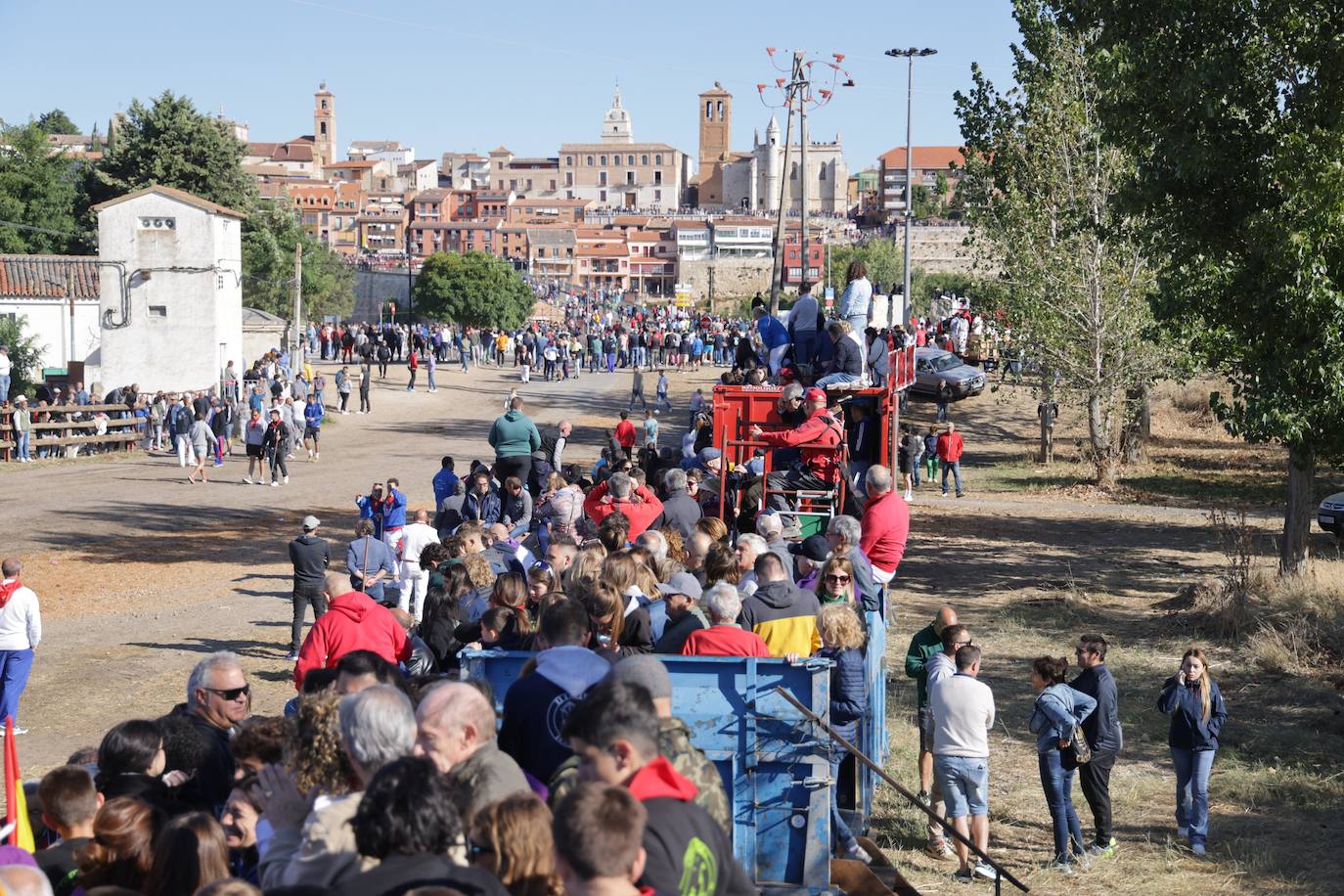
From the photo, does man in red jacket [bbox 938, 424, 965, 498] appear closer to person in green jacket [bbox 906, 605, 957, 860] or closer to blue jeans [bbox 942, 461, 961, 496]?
blue jeans [bbox 942, 461, 961, 496]

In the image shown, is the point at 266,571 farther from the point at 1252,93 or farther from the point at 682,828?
the point at 682,828

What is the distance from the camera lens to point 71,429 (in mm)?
31734

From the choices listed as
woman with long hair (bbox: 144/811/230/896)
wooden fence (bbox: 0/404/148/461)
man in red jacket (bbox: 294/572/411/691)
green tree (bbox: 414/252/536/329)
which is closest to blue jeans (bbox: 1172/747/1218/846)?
man in red jacket (bbox: 294/572/411/691)

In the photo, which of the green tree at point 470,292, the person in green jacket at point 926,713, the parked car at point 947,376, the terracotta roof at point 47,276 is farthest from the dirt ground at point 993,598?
the green tree at point 470,292

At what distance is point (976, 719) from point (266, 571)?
13.9m

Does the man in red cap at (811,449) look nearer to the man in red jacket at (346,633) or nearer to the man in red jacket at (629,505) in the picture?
the man in red jacket at (629,505)

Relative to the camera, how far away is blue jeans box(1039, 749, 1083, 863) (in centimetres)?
842

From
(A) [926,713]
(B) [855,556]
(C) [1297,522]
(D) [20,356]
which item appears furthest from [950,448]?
(D) [20,356]

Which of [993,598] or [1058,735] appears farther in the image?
[993,598]

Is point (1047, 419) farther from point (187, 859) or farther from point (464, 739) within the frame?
point (187, 859)

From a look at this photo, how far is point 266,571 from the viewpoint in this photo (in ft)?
64.2

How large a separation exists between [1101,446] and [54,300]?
1351 inches

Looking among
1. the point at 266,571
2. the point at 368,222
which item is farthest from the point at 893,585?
the point at 368,222

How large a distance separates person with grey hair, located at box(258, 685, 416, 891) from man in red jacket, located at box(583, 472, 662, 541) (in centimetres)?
670
